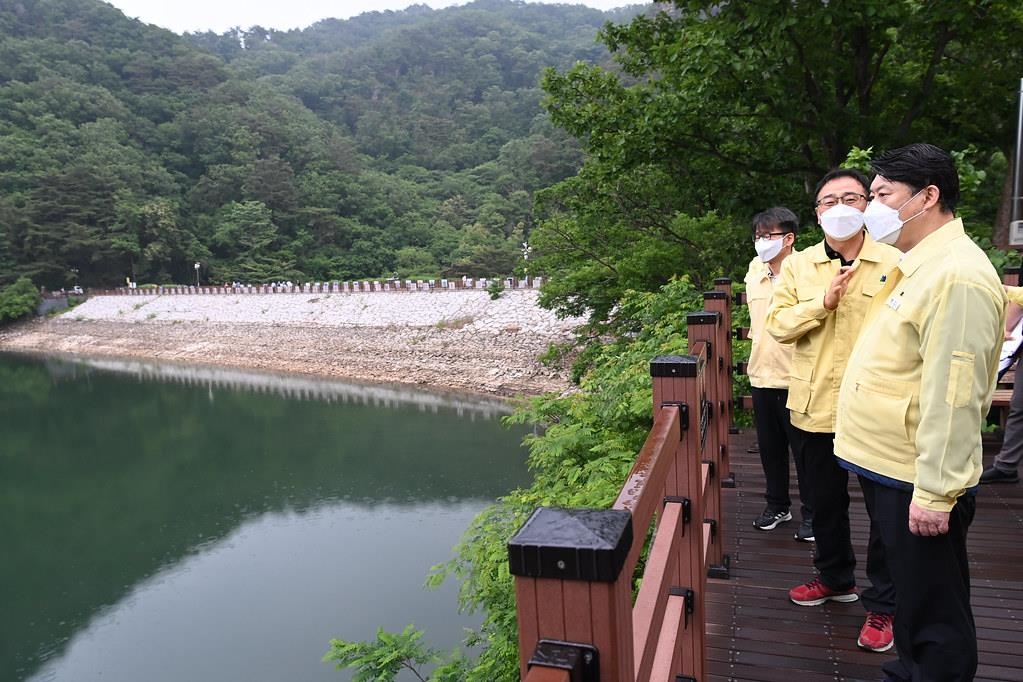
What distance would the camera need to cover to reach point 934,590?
1.29 meters

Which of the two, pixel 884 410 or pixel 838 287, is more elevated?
pixel 838 287

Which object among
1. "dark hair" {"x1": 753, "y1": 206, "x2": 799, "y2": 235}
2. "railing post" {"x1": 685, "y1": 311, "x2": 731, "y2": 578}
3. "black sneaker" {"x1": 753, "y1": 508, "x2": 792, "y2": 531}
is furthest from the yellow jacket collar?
"black sneaker" {"x1": 753, "y1": 508, "x2": 792, "y2": 531}

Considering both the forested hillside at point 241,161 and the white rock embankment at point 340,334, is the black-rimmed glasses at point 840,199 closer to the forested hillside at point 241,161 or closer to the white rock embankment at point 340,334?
the white rock embankment at point 340,334

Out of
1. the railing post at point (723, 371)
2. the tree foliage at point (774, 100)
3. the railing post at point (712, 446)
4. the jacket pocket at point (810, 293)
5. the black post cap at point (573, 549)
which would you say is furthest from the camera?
the tree foliage at point (774, 100)

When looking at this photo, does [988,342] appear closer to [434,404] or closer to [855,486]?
[855,486]

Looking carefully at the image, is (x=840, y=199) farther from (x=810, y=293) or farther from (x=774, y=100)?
(x=774, y=100)

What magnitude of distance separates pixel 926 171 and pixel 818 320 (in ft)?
1.98

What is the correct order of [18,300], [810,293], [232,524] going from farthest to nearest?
[18,300] < [232,524] < [810,293]

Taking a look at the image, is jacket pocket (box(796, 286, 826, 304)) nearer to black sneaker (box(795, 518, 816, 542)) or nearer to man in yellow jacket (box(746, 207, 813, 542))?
man in yellow jacket (box(746, 207, 813, 542))

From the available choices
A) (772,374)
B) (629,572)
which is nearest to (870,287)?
(772,374)

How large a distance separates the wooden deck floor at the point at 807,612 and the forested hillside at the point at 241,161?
81.5ft

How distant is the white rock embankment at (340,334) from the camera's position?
685 inches

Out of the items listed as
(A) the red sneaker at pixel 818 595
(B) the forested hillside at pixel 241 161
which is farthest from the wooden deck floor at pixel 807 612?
(B) the forested hillside at pixel 241 161

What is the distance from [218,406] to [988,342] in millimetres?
17567
